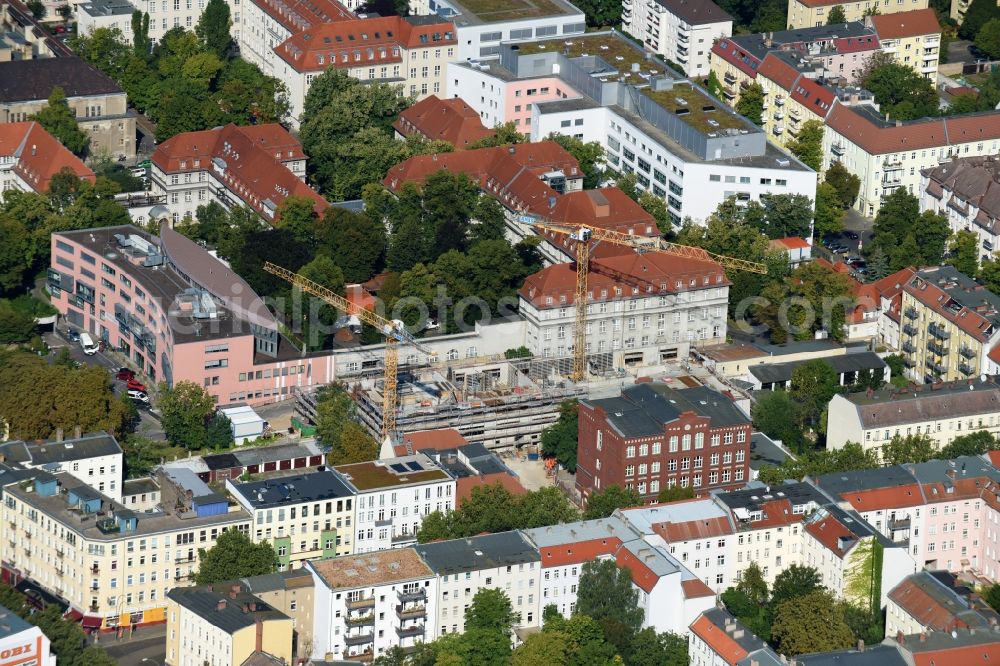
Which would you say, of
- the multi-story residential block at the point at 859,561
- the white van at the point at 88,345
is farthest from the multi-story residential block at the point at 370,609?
the white van at the point at 88,345

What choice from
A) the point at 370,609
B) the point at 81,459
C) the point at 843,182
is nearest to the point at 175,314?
the point at 81,459

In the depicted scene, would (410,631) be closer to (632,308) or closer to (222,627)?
(222,627)

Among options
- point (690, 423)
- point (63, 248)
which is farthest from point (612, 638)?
point (63, 248)

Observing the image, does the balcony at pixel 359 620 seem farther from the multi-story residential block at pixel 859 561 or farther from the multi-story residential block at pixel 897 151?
the multi-story residential block at pixel 897 151

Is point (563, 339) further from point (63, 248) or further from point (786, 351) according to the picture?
point (63, 248)

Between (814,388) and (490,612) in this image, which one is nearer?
(490,612)

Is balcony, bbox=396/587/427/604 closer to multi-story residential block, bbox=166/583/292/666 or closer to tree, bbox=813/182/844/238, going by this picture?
multi-story residential block, bbox=166/583/292/666

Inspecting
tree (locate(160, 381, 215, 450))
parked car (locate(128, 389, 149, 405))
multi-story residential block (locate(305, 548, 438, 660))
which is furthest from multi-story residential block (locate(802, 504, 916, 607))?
parked car (locate(128, 389, 149, 405))
